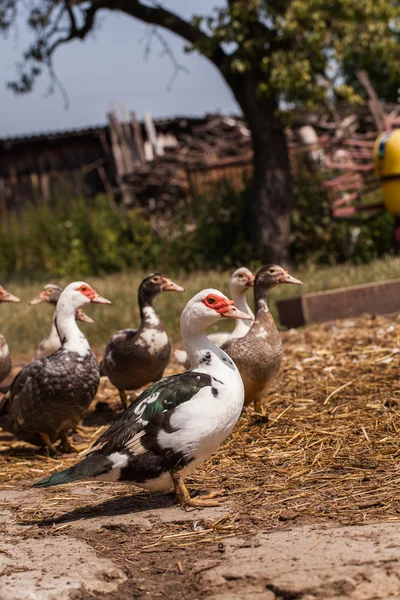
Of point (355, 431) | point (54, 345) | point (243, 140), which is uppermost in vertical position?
point (243, 140)

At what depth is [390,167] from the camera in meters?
12.0

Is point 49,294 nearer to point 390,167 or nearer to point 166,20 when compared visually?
point 390,167

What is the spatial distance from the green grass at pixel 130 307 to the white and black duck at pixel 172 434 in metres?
4.76

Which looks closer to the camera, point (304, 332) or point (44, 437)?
point (44, 437)

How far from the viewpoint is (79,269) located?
611 inches

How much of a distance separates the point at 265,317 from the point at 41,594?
2904 mm

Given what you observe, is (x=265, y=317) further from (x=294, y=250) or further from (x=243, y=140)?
(x=243, y=140)

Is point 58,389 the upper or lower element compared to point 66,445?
upper

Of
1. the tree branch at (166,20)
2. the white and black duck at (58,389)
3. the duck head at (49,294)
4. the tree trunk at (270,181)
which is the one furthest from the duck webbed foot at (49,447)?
the tree branch at (166,20)

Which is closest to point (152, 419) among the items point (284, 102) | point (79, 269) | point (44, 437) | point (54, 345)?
point (44, 437)

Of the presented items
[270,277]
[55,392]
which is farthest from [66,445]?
[270,277]

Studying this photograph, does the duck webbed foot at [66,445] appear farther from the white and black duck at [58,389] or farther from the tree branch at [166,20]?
the tree branch at [166,20]

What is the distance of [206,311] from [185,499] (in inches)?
35.8

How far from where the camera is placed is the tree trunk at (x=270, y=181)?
13.4 meters
